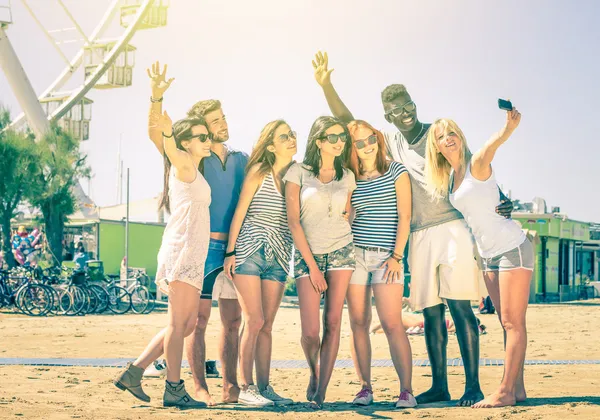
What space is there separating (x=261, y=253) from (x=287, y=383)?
6.32ft

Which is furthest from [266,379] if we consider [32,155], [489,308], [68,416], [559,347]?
[32,155]

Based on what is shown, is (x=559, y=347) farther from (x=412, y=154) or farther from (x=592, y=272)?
(x=592, y=272)

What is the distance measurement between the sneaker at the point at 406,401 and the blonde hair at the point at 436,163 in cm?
120

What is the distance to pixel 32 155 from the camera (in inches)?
1159

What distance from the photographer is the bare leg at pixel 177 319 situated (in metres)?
5.57

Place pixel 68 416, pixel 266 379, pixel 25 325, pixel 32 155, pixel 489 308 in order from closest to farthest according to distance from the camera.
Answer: pixel 68 416 < pixel 266 379 < pixel 25 325 < pixel 489 308 < pixel 32 155

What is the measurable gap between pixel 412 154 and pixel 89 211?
26.3 m

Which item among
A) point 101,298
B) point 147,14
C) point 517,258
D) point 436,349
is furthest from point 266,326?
point 147,14

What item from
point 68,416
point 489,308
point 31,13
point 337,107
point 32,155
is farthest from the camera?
point 31,13

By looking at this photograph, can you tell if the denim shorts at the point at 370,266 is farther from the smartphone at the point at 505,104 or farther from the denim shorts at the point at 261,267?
the smartphone at the point at 505,104

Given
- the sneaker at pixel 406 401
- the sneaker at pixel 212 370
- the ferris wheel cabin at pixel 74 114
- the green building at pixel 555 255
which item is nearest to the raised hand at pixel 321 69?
the sneaker at pixel 406 401

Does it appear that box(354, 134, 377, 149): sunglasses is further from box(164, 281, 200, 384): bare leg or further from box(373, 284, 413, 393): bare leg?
box(164, 281, 200, 384): bare leg

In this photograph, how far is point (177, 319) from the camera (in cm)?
557

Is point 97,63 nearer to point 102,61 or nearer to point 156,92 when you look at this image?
point 102,61
